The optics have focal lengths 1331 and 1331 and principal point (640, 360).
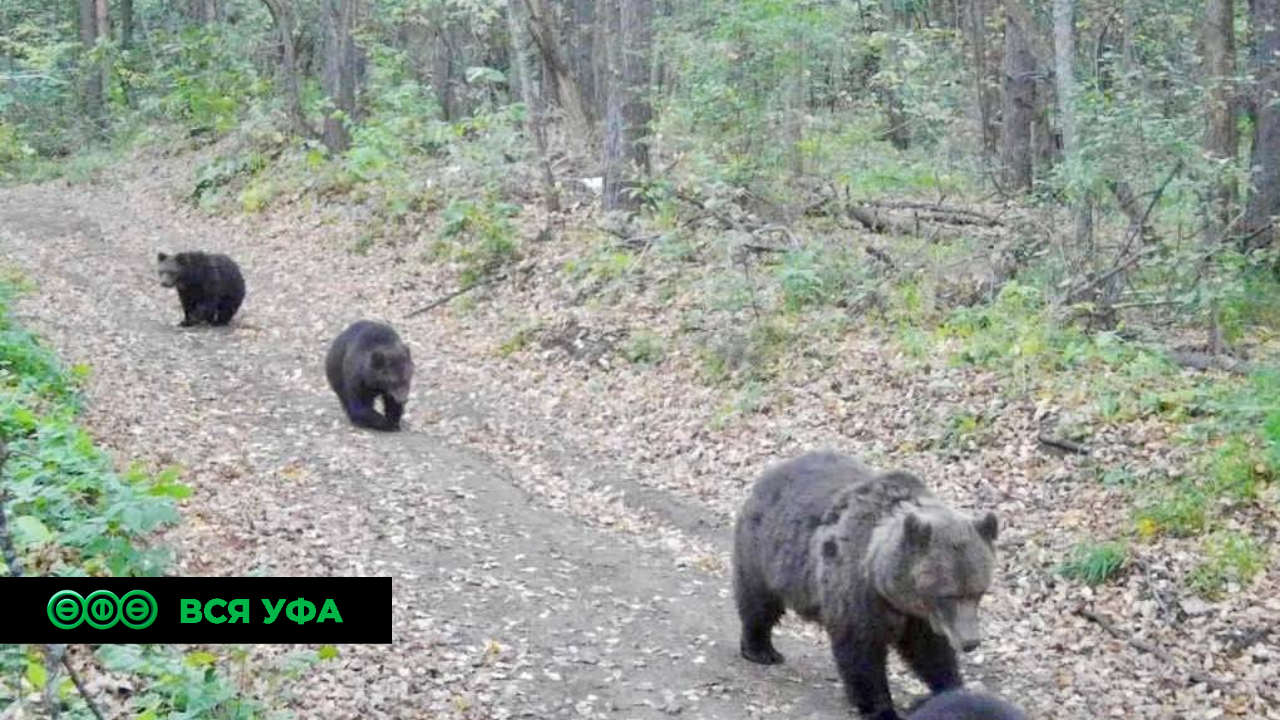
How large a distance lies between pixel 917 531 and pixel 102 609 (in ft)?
13.6

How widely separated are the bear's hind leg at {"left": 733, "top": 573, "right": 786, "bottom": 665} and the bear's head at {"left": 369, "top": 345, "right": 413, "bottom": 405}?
257 inches

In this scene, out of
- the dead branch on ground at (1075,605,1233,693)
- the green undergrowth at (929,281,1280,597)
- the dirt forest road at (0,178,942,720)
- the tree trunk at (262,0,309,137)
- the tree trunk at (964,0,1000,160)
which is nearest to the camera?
the dirt forest road at (0,178,942,720)

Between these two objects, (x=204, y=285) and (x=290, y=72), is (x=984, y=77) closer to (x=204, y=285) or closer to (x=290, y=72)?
(x=204, y=285)

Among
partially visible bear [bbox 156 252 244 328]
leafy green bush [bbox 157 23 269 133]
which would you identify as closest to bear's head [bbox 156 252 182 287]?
partially visible bear [bbox 156 252 244 328]

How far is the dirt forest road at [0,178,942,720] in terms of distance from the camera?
814 centimetres

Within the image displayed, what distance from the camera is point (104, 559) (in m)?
8.12

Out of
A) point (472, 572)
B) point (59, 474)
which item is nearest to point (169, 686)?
point (59, 474)

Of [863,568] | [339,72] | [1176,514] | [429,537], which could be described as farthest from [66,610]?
[339,72]

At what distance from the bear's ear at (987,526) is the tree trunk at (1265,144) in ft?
33.2

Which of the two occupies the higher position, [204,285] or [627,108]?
[627,108]

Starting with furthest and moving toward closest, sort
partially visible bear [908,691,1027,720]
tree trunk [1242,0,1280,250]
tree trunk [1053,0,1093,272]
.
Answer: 1. tree trunk [1242,0,1280,250]
2. tree trunk [1053,0,1093,272]
3. partially visible bear [908,691,1027,720]

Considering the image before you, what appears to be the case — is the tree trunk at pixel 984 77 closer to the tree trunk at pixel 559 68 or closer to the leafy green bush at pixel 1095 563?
the tree trunk at pixel 559 68

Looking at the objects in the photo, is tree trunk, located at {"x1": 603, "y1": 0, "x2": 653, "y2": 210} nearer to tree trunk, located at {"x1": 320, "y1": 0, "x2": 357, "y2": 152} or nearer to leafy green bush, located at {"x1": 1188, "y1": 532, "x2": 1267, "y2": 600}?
tree trunk, located at {"x1": 320, "y1": 0, "x2": 357, "y2": 152}

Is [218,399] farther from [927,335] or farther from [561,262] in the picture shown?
[927,335]
